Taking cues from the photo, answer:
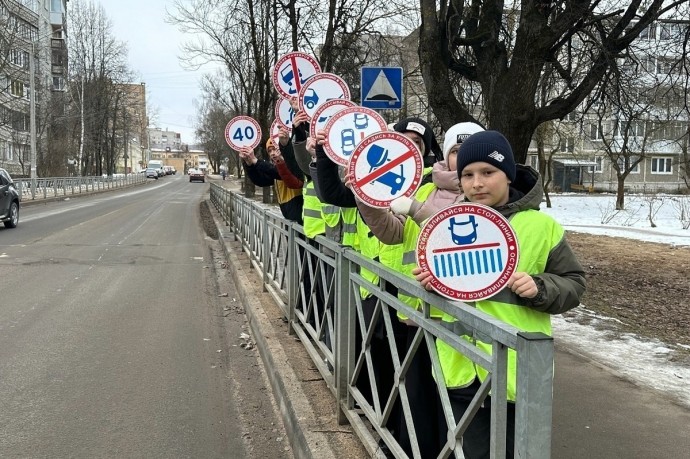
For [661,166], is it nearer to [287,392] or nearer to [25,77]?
[25,77]

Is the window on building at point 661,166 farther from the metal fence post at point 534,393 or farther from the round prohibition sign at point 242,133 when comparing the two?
the metal fence post at point 534,393

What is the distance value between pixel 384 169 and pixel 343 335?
3.93ft

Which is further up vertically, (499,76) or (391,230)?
(499,76)

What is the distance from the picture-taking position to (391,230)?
2.89m

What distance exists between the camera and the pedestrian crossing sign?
7.50 meters

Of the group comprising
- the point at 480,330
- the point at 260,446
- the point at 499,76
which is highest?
the point at 499,76

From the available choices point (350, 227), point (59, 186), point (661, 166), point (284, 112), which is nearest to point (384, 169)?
point (350, 227)

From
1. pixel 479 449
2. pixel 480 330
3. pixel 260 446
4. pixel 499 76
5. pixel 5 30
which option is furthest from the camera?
pixel 5 30

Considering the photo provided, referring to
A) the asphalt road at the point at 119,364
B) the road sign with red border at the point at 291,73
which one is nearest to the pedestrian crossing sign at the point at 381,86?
the road sign with red border at the point at 291,73

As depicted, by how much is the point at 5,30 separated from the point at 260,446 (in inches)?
1020

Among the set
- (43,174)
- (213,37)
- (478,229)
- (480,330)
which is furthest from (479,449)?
(43,174)

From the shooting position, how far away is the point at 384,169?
2822 millimetres

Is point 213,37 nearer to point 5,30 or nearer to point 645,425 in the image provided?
point 5,30

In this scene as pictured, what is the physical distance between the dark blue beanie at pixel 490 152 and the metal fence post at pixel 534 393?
89 cm
